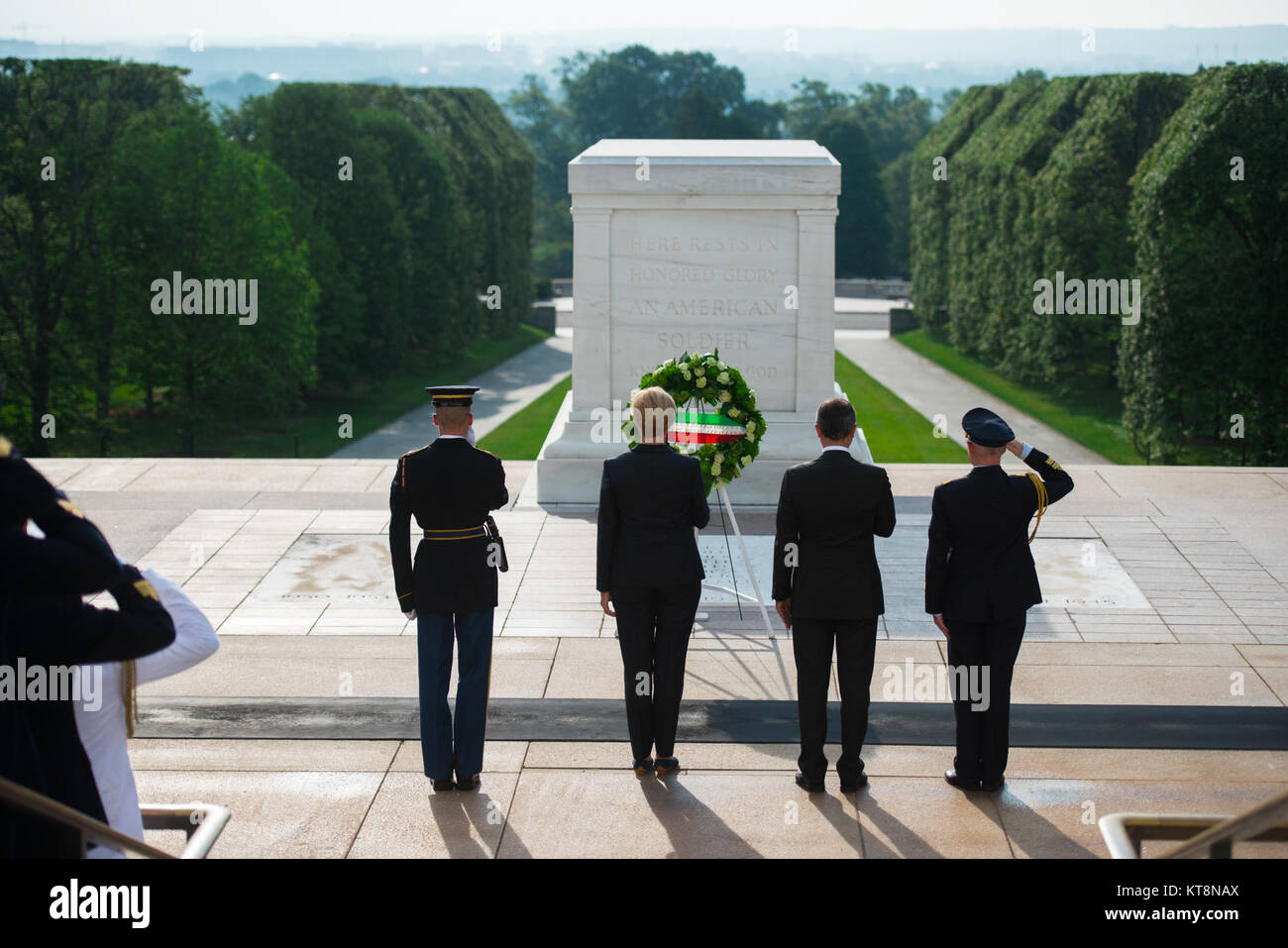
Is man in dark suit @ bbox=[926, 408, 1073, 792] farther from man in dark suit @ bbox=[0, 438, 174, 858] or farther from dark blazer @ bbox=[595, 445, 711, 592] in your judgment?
man in dark suit @ bbox=[0, 438, 174, 858]

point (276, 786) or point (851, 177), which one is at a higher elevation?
point (851, 177)

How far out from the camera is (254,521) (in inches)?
452

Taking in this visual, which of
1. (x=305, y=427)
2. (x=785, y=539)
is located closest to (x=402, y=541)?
(x=785, y=539)

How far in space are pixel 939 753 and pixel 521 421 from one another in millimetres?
22862

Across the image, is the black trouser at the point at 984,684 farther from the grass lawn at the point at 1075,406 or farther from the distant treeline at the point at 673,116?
the distant treeline at the point at 673,116

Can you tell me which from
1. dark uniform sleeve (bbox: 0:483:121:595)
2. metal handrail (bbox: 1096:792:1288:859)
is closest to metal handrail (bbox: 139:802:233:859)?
dark uniform sleeve (bbox: 0:483:121:595)

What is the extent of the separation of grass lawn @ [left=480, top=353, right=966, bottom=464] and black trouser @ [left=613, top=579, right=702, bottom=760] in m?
16.0

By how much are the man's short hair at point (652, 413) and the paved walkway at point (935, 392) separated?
10521 millimetres

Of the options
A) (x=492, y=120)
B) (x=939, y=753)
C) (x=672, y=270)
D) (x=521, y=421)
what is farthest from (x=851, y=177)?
(x=939, y=753)

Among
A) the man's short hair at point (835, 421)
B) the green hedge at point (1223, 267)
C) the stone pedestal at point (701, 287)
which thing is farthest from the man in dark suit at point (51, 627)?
the green hedge at point (1223, 267)

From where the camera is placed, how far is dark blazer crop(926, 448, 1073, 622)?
19.7 feet

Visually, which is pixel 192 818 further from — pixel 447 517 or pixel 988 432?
pixel 988 432

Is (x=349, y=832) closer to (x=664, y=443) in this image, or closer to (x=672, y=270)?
(x=664, y=443)

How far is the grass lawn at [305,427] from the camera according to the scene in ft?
91.6
